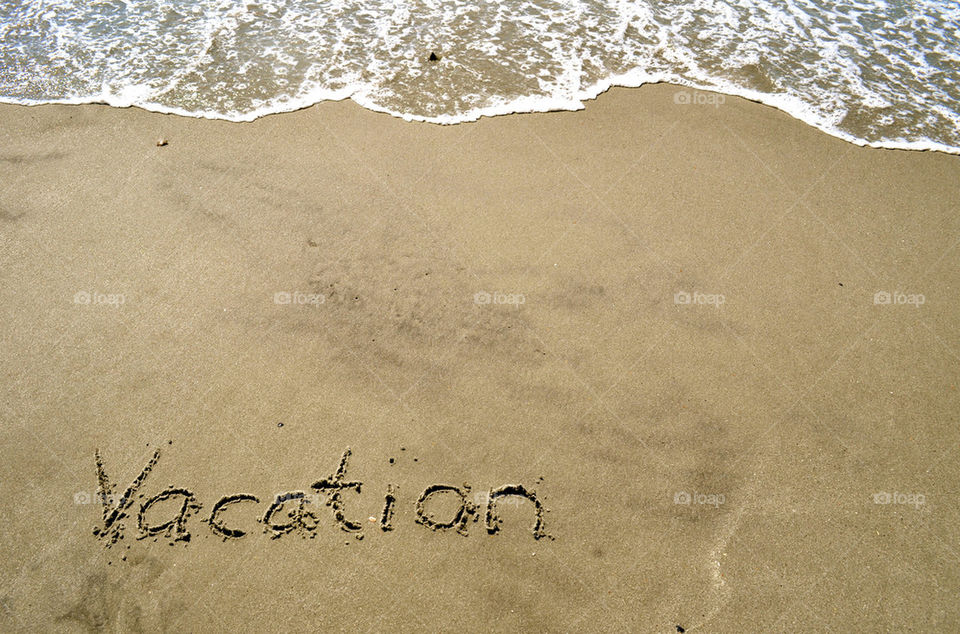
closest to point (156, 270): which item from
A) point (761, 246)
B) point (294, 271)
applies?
point (294, 271)

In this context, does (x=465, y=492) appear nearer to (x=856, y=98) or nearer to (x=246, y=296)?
(x=246, y=296)

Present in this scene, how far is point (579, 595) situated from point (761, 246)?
380 cm

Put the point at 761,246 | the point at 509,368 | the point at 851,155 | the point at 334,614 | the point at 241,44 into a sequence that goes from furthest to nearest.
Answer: the point at 241,44 → the point at 851,155 → the point at 761,246 → the point at 509,368 → the point at 334,614

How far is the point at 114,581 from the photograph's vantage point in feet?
12.5
